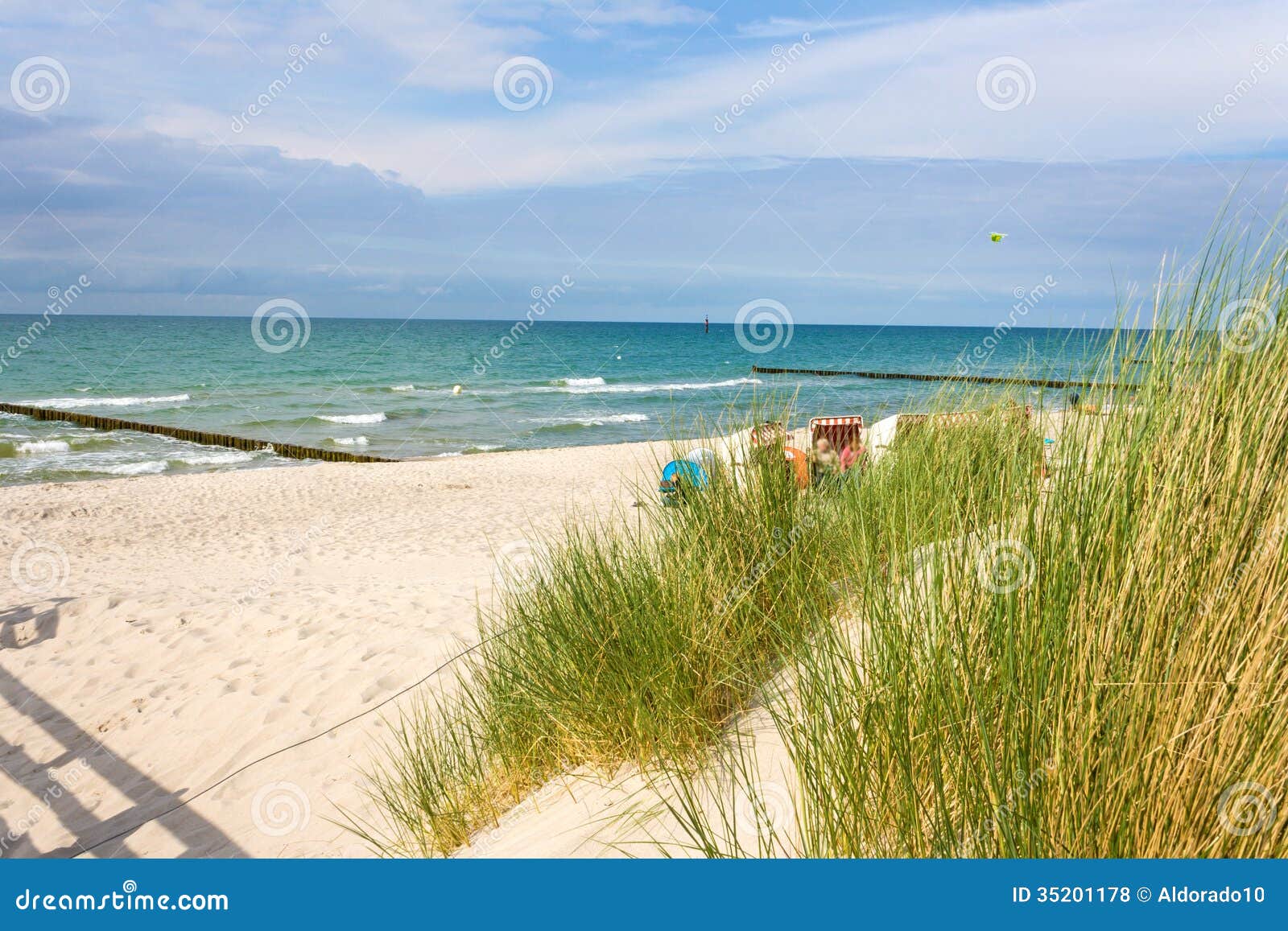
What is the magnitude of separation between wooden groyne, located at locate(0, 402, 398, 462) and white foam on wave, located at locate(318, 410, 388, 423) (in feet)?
12.5

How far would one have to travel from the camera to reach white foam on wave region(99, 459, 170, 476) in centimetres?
1584

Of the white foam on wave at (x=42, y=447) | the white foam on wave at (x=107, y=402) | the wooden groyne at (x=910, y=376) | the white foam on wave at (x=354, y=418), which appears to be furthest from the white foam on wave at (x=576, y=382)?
the white foam on wave at (x=42, y=447)

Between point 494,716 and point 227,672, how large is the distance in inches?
125

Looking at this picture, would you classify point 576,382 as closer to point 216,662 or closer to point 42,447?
point 42,447

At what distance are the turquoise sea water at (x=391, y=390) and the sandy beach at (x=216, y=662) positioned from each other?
7.96 feet

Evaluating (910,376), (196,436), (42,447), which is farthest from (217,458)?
(910,376)

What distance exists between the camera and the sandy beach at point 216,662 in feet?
13.7

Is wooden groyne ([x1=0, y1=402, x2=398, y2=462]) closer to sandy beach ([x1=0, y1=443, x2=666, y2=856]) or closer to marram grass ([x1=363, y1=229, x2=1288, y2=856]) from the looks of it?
sandy beach ([x1=0, y1=443, x2=666, y2=856])

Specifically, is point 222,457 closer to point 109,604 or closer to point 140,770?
point 109,604

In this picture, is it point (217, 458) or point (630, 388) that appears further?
point (630, 388)

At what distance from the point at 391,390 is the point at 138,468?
53.7 ft

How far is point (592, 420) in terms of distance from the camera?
2500 cm

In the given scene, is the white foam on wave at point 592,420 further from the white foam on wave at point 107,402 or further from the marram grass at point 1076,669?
the marram grass at point 1076,669

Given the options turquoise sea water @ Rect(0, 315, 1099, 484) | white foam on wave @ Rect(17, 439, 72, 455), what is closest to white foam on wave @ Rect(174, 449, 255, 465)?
turquoise sea water @ Rect(0, 315, 1099, 484)
